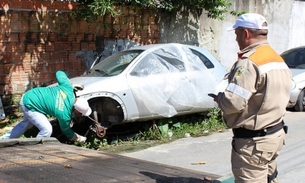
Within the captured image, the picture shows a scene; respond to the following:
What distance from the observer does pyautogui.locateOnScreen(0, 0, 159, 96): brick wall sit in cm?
843

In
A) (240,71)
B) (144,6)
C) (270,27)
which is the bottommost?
(270,27)

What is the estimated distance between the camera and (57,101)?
6281mm

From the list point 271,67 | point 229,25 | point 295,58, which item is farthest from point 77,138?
point 229,25

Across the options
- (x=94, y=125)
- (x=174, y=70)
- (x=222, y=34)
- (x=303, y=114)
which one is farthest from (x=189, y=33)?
(x=94, y=125)

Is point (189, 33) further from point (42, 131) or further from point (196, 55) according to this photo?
point (42, 131)

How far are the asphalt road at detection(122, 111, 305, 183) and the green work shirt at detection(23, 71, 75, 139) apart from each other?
1.17 meters

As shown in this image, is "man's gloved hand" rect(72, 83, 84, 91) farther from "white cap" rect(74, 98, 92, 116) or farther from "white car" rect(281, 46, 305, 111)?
"white car" rect(281, 46, 305, 111)

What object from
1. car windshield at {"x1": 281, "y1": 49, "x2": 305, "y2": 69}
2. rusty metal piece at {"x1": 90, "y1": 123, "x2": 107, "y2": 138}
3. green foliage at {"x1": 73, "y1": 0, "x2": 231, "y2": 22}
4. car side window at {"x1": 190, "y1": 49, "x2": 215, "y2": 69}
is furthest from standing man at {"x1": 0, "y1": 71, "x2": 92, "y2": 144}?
car windshield at {"x1": 281, "y1": 49, "x2": 305, "y2": 69}

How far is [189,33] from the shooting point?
12.2 metres

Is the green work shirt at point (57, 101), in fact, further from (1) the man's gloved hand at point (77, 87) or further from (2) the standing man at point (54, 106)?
(1) the man's gloved hand at point (77, 87)

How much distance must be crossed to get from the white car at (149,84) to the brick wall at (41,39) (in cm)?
152

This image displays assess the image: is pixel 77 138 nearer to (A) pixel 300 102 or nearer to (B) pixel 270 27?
(A) pixel 300 102

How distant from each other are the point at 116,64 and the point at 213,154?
228 cm

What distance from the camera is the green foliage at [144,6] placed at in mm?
8656
